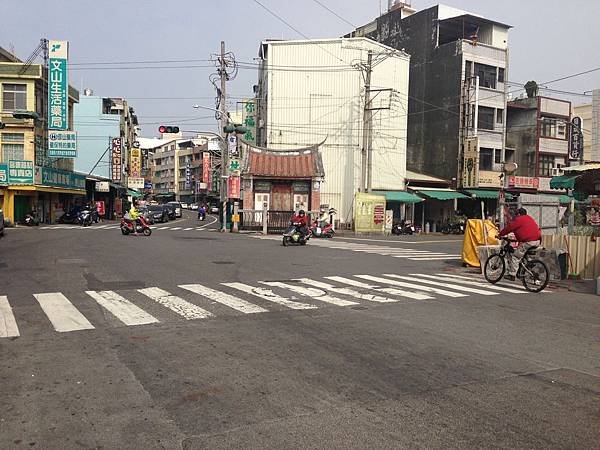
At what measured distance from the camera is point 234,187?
33406mm

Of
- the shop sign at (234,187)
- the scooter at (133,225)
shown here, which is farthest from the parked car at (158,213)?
the scooter at (133,225)

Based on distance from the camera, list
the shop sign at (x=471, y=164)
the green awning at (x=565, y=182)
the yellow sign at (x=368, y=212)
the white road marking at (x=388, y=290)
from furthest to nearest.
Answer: the shop sign at (x=471, y=164)
the yellow sign at (x=368, y=212)
the green awning at (x=565, y=182)
the white road marking at (x=388, y=290)

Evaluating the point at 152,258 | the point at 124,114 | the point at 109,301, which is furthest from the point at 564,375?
the point at 124,114

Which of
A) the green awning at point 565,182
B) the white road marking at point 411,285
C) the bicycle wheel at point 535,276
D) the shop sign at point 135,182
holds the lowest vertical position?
the white road marking at point 411,285

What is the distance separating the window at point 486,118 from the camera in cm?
4412

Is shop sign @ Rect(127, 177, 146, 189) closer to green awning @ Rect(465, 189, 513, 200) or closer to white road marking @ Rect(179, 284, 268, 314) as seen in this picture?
green awning @ Rect(465, 189, 513, 200)

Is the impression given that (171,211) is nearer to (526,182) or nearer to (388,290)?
(526,182)

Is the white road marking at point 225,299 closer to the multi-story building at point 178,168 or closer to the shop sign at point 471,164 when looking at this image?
the shop sign at point 471,164

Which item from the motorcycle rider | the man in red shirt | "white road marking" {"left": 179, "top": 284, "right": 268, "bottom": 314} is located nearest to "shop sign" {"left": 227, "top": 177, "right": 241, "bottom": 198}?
the motorcycle rider

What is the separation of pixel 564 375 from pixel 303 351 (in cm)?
286

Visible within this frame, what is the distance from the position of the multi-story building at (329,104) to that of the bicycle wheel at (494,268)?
26.8 meters

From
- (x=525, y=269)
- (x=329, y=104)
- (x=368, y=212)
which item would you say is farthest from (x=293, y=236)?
(x=329, y=104)

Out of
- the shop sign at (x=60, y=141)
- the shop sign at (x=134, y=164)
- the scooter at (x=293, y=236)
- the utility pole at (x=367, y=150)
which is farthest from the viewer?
the shop sign at (x=134, y=164)

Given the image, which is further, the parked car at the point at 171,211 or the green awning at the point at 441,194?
the parked car at the point at 171,211
